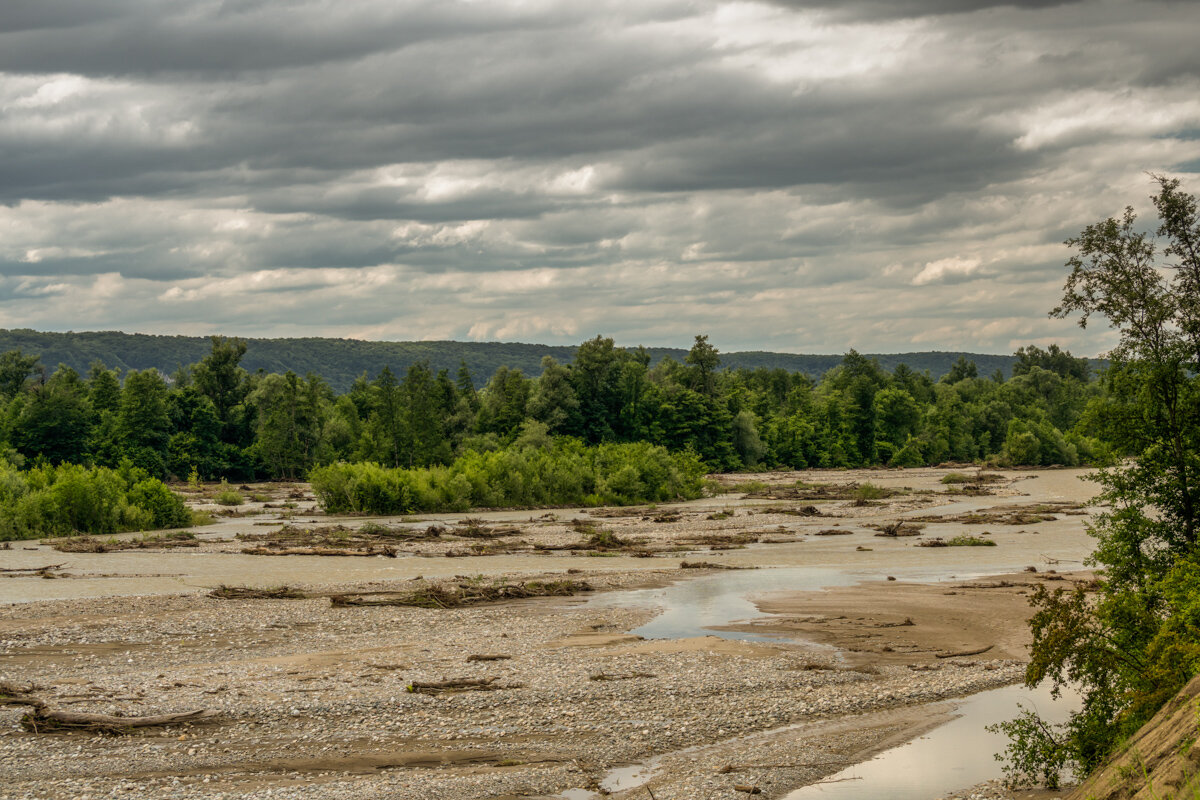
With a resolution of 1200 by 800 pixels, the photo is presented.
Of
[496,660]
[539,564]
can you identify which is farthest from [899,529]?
[496,660]

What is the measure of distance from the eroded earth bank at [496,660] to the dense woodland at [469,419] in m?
44.6

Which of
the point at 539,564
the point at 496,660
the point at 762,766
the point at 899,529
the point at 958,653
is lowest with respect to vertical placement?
the point at 899,529

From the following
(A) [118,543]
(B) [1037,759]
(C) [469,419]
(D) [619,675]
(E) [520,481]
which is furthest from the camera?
(C) [469,419]

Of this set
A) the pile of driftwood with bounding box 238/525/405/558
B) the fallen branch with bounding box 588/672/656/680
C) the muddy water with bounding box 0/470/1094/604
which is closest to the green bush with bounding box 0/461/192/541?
the muddy water with bounding box 0/470/1094/604

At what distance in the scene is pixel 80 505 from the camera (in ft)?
185

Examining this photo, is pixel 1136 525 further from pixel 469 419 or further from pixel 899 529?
pixel 469 419

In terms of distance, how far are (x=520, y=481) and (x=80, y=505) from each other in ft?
97.6

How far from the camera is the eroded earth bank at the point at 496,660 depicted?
53.2 ft

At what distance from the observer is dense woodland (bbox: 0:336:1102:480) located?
98562mm

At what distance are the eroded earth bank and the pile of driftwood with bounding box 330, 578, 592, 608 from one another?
0.42 feet

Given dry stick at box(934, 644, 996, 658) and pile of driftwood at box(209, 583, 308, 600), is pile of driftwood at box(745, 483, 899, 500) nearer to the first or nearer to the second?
pile of driftwood at box(209, 583, 308, 600)

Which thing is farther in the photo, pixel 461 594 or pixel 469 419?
pixel 469 419

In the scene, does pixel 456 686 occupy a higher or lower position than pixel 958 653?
higher

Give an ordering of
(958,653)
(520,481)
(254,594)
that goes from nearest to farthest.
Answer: (958,653) → (254,594) → (520,481)
